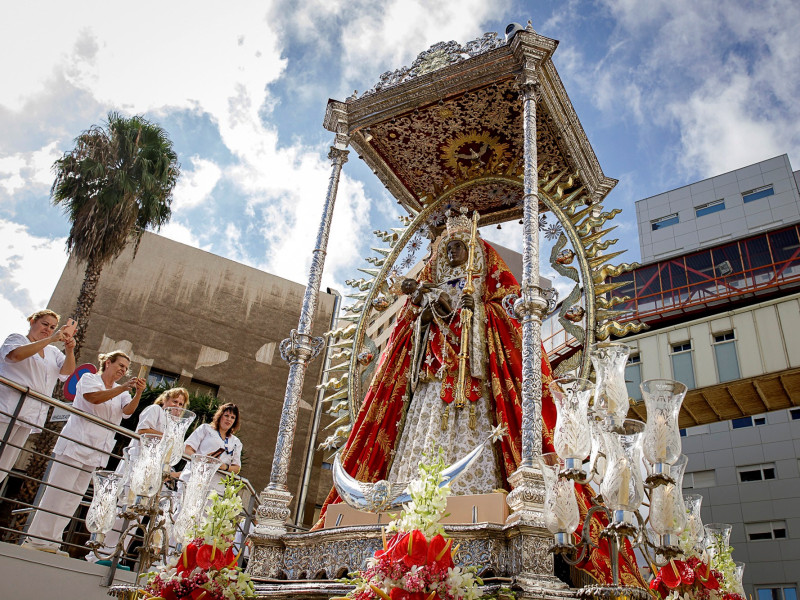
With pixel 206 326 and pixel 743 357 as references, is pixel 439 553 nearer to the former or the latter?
pixel 743 357

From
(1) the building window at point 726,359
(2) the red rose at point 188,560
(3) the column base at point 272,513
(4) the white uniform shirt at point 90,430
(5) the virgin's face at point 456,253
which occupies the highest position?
(1) the building window at point 726,359

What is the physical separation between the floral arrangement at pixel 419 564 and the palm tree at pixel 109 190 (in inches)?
445

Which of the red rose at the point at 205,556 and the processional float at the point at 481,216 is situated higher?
the processional float at the point at 481,216

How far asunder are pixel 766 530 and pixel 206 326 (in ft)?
51.6

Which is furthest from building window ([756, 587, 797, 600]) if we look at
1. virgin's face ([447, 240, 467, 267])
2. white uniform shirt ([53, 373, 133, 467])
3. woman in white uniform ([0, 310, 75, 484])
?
woman in white uniform ([0, 310, 75, 484])

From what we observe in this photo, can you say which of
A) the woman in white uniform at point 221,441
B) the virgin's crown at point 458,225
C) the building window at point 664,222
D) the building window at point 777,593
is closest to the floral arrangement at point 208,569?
the woman in white uniform at point 221,441

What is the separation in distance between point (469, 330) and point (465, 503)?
195cm

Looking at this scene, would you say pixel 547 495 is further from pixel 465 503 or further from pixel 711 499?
pixel 711 499

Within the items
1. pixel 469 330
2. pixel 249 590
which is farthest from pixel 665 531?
pixel 469 330

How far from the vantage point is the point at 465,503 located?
4.68 meters

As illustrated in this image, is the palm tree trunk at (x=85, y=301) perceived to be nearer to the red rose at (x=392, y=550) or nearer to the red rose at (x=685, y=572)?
the red rose at (x=392, y=550)

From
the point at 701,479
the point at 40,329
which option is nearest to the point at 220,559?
the point at 40,329

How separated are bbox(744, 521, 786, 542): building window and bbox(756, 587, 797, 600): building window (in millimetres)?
1183

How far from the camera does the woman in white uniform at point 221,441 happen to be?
20.1 ft
